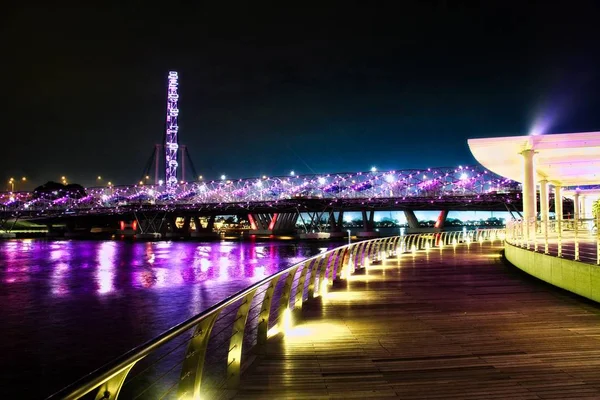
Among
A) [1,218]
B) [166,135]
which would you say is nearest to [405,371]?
[166,135]

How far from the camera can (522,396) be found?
492cm

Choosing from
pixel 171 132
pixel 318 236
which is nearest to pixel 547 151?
pixel 318 236

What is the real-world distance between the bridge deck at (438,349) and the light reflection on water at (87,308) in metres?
5.82

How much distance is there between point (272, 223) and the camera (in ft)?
452

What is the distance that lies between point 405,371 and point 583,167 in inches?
1239

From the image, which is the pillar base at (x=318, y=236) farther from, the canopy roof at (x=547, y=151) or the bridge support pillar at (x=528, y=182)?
the bridge support pillar at (x=528, y=182)

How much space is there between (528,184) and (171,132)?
112473mm

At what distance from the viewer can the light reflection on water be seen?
1191 cm

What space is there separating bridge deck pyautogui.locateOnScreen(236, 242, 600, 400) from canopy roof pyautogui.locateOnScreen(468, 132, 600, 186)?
41.3 feet

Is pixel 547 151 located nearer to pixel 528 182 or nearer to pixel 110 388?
pixel 528 182

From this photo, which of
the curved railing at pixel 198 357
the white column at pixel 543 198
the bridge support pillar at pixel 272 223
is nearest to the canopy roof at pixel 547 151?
the white column at pixel 543 198

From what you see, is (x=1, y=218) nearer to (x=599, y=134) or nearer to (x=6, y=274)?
(x=6, y=274)

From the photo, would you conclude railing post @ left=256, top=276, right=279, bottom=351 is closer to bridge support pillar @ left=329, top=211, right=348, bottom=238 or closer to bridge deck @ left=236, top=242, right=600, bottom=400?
bridge deck @ left=236, top=242, right=600, bottom=400

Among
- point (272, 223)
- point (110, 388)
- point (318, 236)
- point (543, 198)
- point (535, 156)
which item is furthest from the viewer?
point (272, 223)
